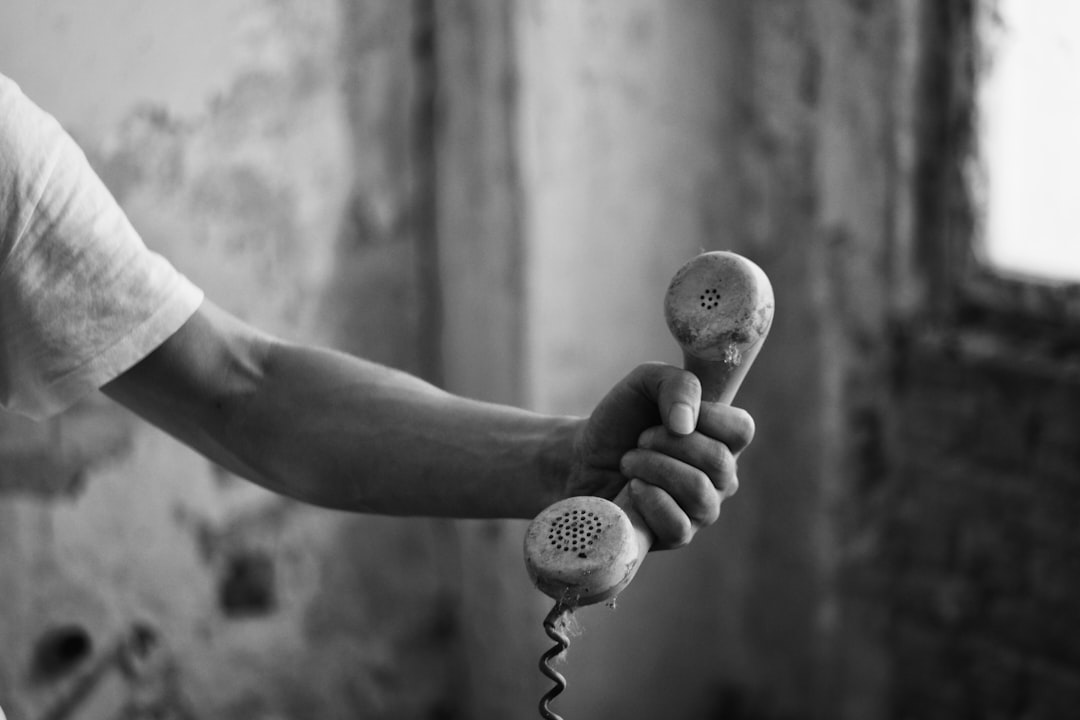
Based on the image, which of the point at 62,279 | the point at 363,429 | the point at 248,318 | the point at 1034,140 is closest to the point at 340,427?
the point at 363,429

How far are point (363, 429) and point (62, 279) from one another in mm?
314

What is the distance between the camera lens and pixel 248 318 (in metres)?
2.23

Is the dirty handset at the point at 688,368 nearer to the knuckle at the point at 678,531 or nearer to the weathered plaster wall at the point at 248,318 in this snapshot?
the knuckle at the point at 678,531

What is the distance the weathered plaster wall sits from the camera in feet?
6.72

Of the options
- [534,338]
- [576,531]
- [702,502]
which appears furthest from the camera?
[534,338]

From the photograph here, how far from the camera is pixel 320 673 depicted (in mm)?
2416

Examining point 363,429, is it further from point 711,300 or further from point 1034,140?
point 1034,140

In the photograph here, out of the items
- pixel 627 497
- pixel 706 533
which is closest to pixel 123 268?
pixel 627 497

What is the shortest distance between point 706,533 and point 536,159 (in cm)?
86

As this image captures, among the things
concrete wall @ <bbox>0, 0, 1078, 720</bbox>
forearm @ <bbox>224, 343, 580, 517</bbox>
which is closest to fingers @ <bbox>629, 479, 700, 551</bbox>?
forearm @ <bbox>224, 343, 580, 517</bbox>

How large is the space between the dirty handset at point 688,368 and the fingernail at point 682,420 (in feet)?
0.16

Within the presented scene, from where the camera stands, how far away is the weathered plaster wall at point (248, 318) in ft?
6.72

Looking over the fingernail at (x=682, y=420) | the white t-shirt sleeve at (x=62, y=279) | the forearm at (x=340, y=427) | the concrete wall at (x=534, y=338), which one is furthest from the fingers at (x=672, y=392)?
the concrete wall at (x=534, y=338)

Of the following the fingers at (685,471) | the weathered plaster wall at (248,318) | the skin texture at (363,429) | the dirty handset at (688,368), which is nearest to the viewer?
the dirty handset at (688,368)
